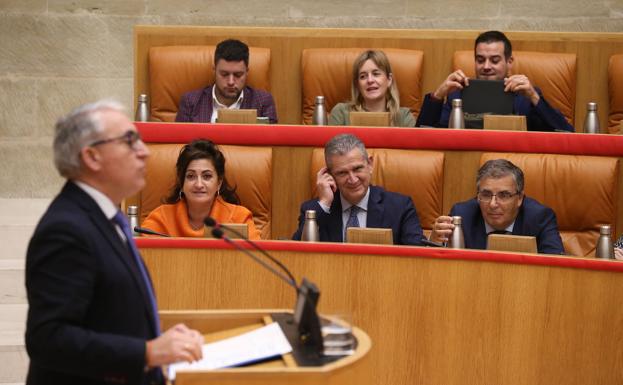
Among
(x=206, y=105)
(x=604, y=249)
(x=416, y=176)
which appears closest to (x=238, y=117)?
(x=206, y=105)

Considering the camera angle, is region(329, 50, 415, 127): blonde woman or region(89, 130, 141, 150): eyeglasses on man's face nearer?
region(89, 130, 141, 150): eyeglasses on man's face

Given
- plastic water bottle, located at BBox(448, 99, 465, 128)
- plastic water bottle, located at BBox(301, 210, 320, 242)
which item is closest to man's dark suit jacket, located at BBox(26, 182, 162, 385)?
plastic water bottle, located at BBox(301, 210, 320, 242)

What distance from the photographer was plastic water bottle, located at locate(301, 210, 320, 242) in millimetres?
1599

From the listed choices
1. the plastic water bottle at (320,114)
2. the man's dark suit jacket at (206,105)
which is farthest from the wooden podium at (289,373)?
the man's dark suit jacket at (206,105)

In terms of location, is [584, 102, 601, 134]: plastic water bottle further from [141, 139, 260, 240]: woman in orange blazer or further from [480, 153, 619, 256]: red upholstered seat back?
[141, 139, 260, 240]: woman in orange blazer

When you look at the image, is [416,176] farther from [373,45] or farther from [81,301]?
[81,301]

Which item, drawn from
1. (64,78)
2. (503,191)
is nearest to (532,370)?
(503,191)

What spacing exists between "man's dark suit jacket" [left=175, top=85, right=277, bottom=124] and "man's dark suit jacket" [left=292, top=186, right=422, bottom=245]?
0.43 metres

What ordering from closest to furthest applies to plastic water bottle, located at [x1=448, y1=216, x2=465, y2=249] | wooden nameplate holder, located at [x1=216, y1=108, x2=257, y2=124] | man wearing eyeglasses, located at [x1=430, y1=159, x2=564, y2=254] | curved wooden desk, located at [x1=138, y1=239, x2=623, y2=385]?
curved wooden desk, located at [x1=138, y1=239, x2=623, y2=385] → plastic water bottle, located at [x1=448, y1=216, x2=465, y2=249] → man wearing eyeglasses, located at [x1=430, y1=159, x2=564, y2=254] → wooden nameplate holder, located at [x1=216, y1=108, x2=257, y2=124]

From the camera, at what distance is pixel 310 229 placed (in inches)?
63.1

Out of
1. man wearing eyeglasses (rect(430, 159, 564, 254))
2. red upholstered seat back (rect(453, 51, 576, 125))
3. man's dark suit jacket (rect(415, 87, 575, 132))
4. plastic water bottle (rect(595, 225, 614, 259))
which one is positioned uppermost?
red upholstered seat back (rect(453, 51, 576, 125))

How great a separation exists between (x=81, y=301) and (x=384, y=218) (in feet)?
3.10

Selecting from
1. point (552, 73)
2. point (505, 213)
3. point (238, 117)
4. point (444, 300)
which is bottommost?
point (444, 300)

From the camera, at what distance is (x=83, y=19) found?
2.67m
